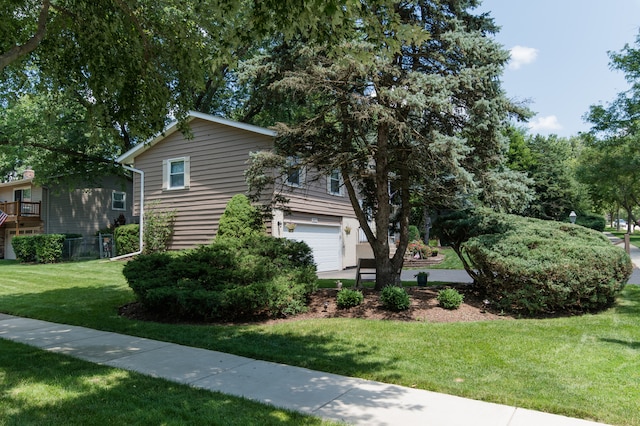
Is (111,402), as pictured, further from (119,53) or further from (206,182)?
(206,182)

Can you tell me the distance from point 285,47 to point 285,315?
5.55 metres

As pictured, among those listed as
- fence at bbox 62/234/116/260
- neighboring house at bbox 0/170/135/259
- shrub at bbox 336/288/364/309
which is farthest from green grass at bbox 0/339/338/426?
neighboring house at bbox 0/170/135/259

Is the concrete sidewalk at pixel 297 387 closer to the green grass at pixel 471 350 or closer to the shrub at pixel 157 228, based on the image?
the green grass at pixel 471 350

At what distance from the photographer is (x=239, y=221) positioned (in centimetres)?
1347

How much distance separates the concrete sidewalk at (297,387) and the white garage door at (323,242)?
9.64 m

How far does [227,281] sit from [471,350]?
4.57m

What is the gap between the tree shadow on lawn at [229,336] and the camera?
207 inches

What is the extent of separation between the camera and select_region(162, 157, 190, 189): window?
16266 mm

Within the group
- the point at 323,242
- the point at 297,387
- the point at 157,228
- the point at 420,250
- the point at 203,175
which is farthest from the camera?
the point at 420,250

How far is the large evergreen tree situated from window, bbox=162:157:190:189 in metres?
7.90

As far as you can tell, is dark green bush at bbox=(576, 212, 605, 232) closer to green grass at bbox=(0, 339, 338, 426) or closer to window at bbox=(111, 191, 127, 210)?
window at bbox=(111, 191, 127, 210)

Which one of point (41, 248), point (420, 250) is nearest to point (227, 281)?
point (420, 250)

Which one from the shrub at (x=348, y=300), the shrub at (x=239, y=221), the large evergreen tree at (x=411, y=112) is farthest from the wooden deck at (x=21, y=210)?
the shrub at (x=348, y=300)

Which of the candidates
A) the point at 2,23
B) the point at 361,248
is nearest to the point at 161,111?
the point at 2,23
